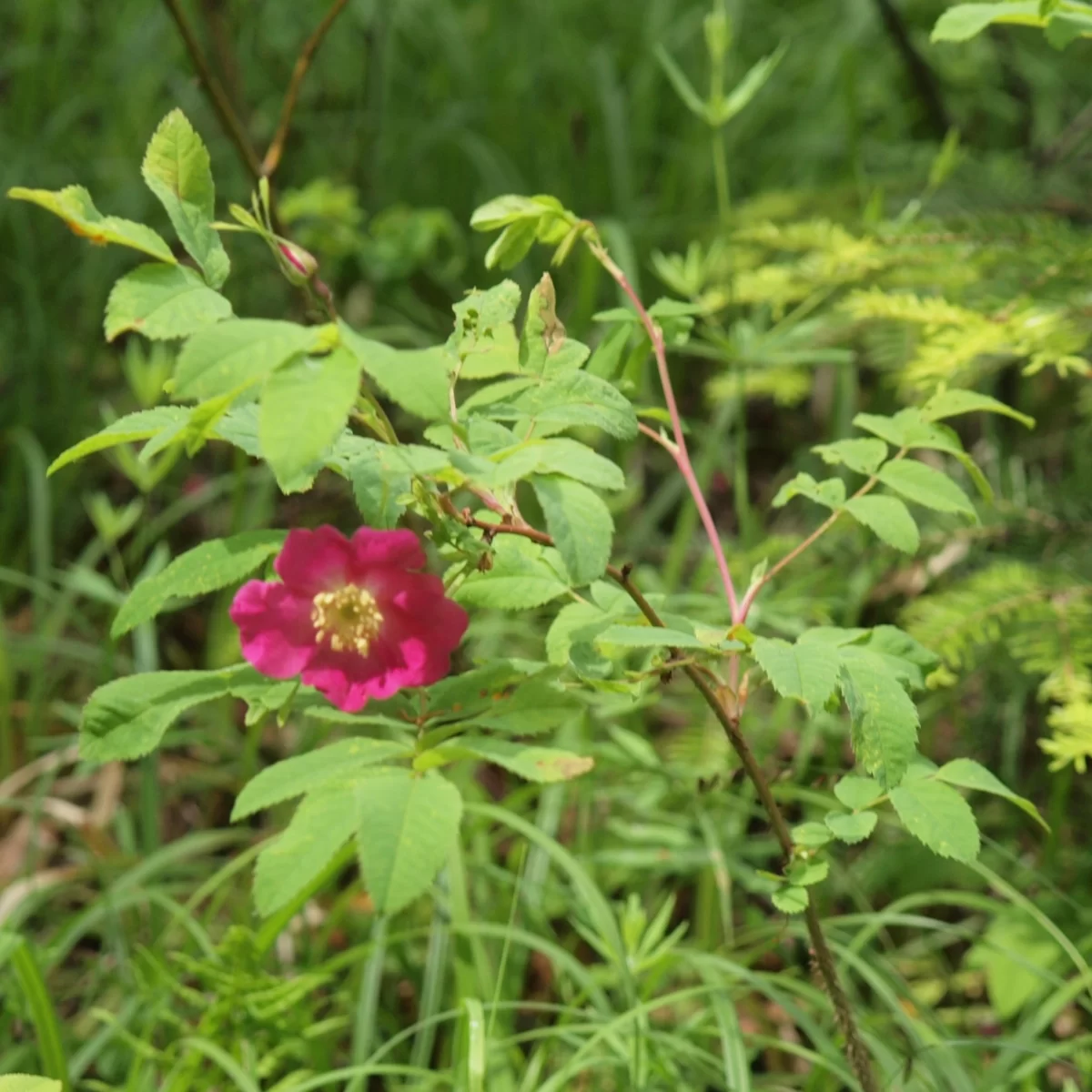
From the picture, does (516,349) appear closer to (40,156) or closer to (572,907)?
(572,907)

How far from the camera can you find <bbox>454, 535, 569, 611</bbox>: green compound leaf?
77 centimetres

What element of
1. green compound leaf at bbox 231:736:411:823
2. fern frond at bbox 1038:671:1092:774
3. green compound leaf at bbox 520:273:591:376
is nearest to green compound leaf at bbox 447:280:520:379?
green compound leaf at bbox 520:273:591:376

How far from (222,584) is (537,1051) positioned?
74 cm

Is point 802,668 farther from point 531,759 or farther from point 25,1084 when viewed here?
point 25,1084

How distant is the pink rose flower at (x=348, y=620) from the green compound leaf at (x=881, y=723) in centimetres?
23

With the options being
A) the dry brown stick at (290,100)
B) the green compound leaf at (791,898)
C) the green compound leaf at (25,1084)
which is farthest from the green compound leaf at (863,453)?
the dry brown stick at (290,100)

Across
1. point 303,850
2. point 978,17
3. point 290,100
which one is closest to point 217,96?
point 290,100

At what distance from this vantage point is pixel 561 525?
627 millimetres

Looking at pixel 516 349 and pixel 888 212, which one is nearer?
pixel 516 349

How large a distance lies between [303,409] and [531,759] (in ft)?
0.78

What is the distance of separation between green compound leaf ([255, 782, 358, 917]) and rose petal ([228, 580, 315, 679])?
112 mm

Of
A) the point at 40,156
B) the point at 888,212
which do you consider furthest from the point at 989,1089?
the point at 40,156

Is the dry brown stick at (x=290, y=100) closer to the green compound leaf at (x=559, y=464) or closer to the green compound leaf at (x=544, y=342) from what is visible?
the green compound leaf at (x=544, y=342)

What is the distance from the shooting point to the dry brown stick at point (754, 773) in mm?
749
